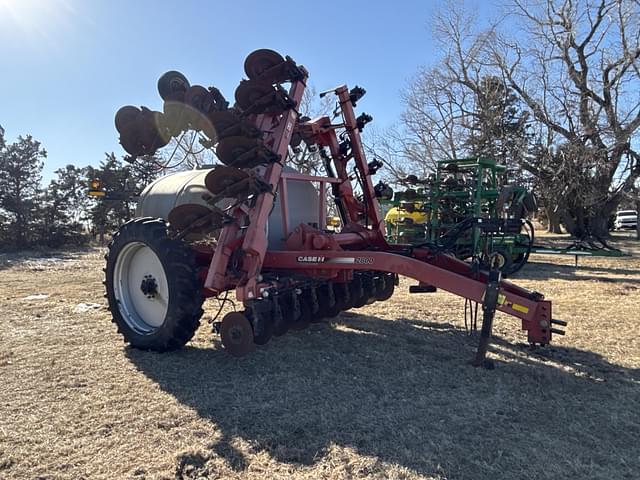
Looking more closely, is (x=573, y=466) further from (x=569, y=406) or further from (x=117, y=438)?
(x=117, y=438)

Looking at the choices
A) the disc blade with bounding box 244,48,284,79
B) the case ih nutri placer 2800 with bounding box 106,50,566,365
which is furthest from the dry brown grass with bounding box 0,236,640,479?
the disc blade with bounding box 244,48,284,79

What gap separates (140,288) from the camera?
5316 millimetres

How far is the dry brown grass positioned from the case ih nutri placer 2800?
0.35m

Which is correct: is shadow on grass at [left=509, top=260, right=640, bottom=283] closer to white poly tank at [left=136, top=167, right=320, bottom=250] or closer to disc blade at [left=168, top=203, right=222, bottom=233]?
white poly tank at [left=136, top=167, right=320, bottom=250]

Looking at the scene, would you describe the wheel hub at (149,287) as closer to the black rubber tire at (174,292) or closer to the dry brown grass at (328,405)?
the black rubber tire at (174,292)

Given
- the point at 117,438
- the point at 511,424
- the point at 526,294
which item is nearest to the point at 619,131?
the point at 526,294

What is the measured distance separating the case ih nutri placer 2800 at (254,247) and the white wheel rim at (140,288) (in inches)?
0.4

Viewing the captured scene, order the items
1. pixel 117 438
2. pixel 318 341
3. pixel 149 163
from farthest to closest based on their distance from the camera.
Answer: pixel 149 163 → pixel 318 341 → pixel 117 438

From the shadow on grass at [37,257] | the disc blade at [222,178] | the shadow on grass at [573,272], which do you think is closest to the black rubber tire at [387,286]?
the disc blade at [222,178]

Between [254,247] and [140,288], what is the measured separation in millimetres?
1537

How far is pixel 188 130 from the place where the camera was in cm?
500

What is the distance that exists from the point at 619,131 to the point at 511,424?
68.2 ft

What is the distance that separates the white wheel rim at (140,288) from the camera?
5.11 metres

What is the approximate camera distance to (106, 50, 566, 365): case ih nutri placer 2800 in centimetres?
439
